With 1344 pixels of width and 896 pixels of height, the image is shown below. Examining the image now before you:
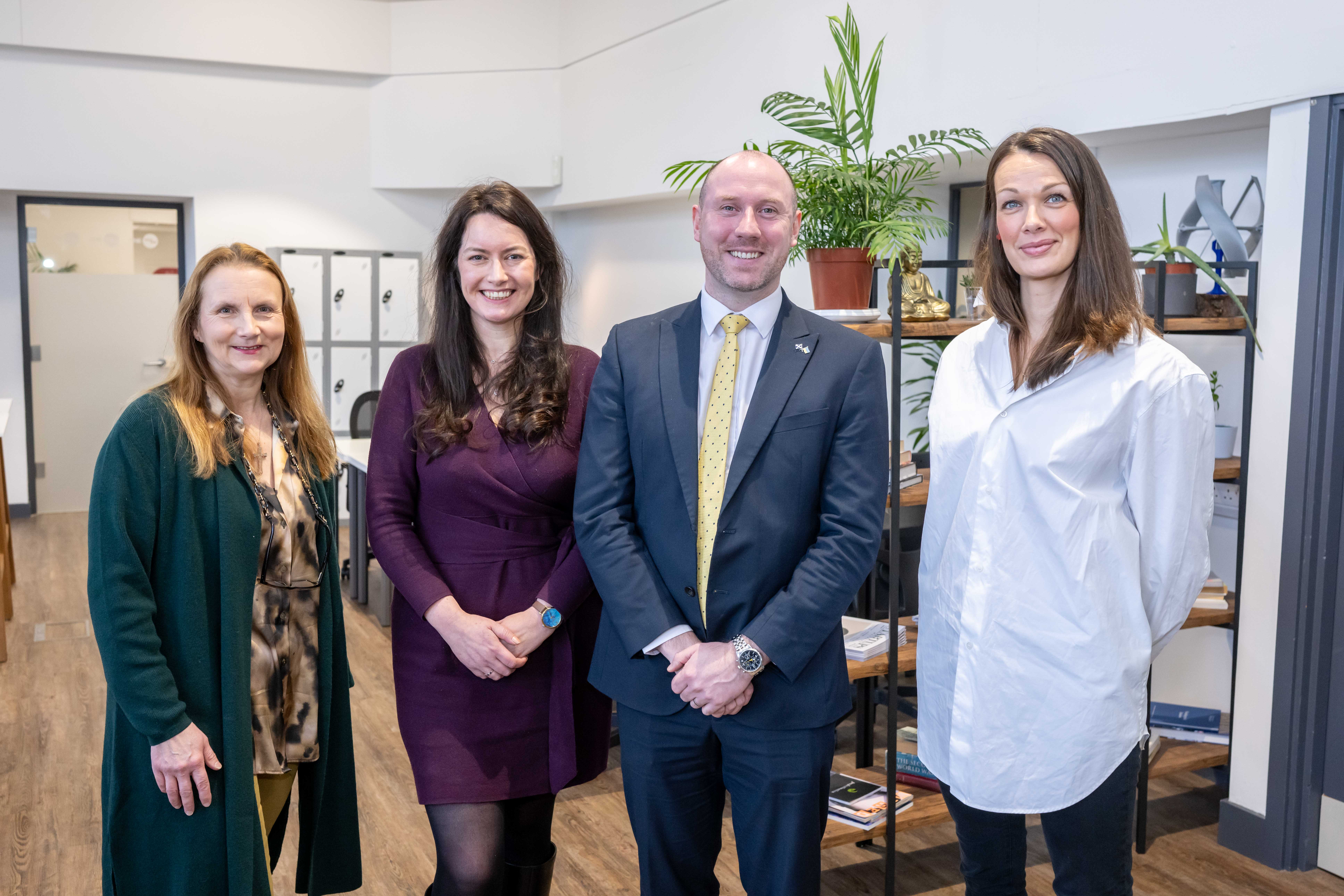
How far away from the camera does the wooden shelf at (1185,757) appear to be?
3.36m

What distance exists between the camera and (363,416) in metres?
6.69

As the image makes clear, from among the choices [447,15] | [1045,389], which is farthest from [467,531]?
[447,15]

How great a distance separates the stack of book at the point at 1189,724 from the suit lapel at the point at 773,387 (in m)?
2.32

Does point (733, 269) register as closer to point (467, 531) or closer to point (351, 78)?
point (467, 531)

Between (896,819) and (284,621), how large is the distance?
1.71 m

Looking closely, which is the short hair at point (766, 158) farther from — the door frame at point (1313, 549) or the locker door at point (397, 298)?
the locker door at point (397, 298)

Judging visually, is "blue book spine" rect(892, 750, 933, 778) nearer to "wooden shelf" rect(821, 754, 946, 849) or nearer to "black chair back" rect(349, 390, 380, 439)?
"wooden shelf" rect(821, 754, 946, 849)

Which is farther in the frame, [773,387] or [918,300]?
[918,300]

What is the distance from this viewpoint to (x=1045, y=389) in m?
1.81

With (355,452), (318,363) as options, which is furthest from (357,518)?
(318,363)

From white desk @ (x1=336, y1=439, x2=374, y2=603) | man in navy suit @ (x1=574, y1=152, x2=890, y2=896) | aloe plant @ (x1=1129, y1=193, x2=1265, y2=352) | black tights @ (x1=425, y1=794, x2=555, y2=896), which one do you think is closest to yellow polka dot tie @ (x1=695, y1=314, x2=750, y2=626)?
man in navy suit @ (x1=574, y1=152, x2=890, y2=896)

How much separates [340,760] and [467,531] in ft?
1.68

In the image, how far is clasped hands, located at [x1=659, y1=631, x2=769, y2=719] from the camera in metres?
1.82

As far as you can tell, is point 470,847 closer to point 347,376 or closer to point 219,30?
point 347,376
